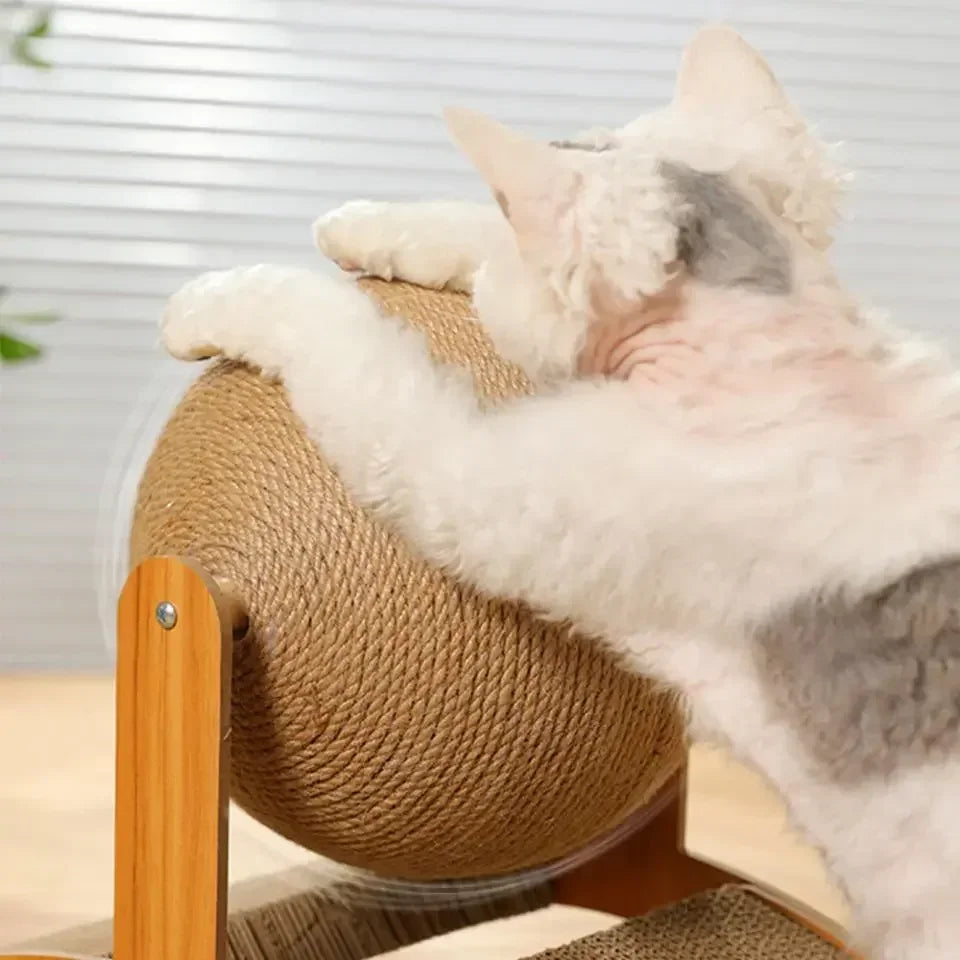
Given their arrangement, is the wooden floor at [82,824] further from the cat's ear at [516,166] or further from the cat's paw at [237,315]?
the cat's ear at [516,166]

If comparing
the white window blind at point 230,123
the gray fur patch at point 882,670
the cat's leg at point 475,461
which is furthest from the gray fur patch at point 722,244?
the white window blind at point 230,123

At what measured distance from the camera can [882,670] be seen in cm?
78

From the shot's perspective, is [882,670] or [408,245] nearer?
[882,670]

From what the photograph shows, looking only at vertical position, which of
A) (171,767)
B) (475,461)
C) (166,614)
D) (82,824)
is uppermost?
(475,461)

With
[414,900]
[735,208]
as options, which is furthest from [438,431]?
[414,900]

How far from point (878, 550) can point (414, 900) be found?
711mm

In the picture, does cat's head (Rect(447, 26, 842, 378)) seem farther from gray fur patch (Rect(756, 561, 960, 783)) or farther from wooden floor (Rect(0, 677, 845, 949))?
wooden floor (Rect(0, 677, 845, 949))

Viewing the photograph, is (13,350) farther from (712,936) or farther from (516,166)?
(712,936)

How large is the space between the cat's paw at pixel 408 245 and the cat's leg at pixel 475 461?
10 cm

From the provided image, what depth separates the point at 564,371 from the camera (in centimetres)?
88

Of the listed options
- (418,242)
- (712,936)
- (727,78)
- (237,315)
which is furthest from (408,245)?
(712,936)

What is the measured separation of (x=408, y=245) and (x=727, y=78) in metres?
0.28

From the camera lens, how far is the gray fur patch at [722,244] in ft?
2.79

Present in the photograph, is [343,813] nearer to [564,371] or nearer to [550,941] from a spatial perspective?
[564,371]
